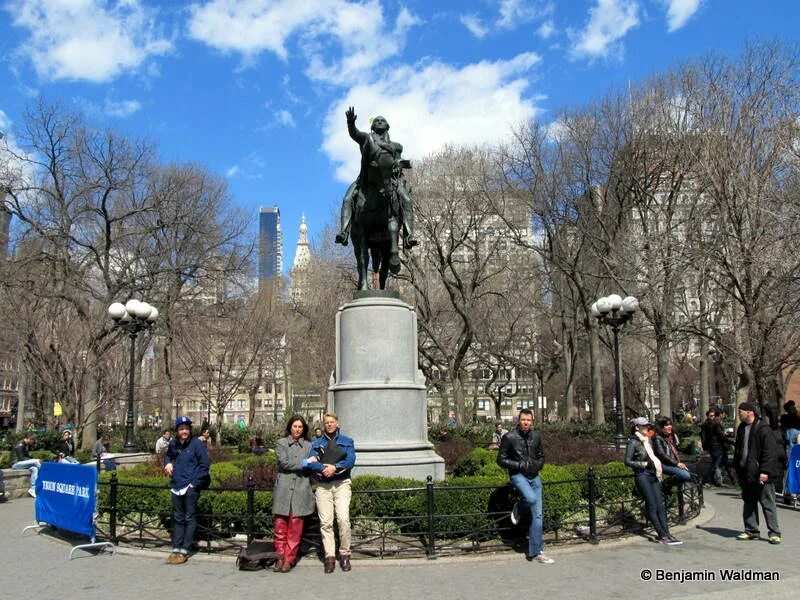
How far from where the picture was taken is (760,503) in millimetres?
8953

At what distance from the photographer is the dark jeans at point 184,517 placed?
836 centimetres

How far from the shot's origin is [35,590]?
726 cm

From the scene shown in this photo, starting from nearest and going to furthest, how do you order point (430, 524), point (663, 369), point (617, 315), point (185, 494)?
point (430, 524) < point (185, 494) < point (617, 315) < point (663, 369)

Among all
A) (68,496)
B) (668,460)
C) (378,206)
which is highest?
(378,206)

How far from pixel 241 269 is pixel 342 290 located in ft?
18.8

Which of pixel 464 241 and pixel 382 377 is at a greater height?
pixel 464 241

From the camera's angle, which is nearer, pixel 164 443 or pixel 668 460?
pixel 668 460

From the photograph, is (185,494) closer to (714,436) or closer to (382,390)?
(382,390)

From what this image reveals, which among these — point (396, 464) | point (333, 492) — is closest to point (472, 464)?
point (396, 464)

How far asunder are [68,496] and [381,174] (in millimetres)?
7140

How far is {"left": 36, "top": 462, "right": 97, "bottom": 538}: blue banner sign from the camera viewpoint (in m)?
9.30

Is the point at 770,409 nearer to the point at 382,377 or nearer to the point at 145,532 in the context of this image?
the point at 382,377

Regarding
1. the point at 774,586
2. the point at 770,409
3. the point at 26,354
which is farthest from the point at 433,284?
the point at 774,586

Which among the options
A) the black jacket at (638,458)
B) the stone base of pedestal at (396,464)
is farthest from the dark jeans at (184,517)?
the black jacket at (638,458)
